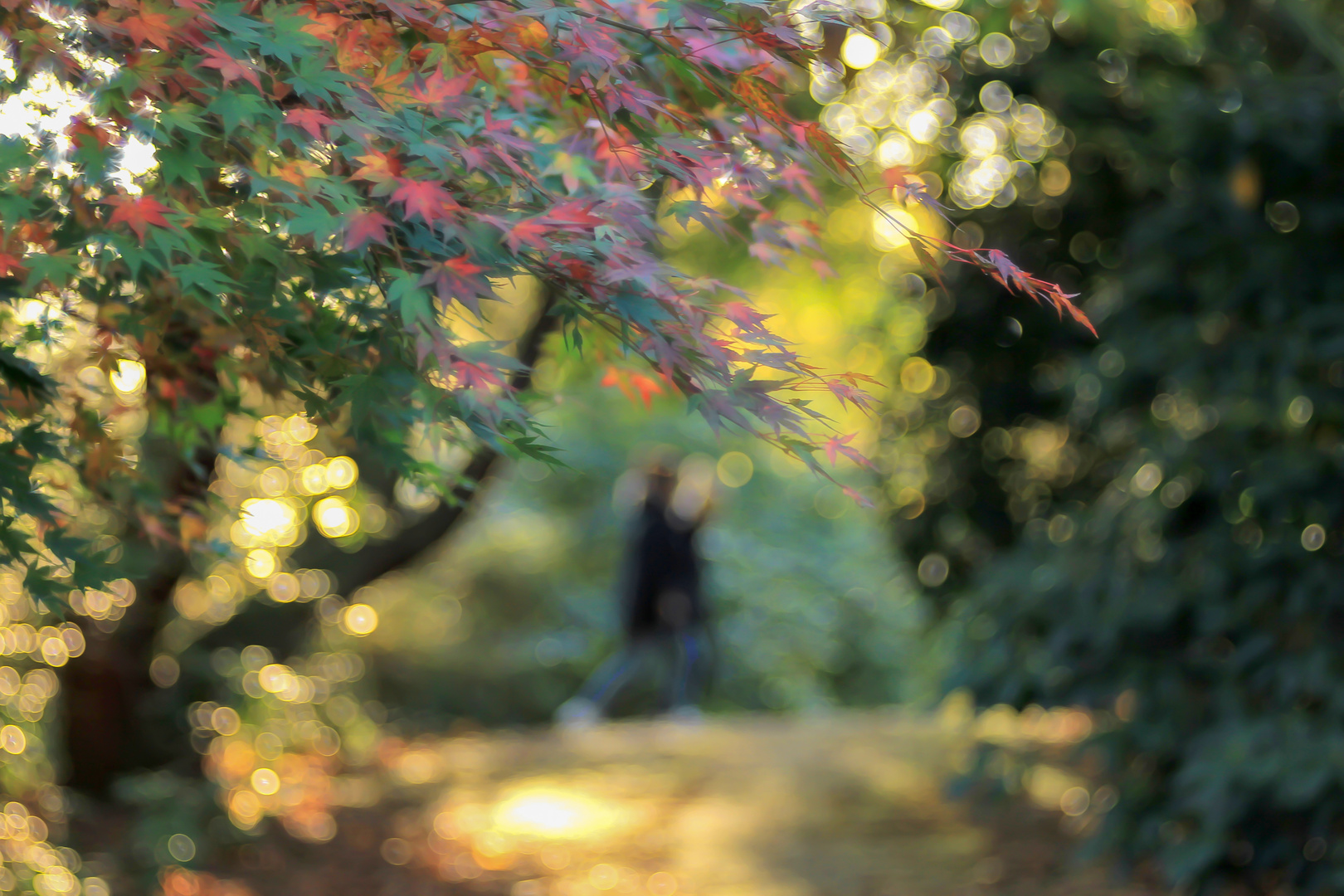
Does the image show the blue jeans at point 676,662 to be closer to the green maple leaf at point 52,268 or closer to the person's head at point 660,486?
the person's head at point 660,486

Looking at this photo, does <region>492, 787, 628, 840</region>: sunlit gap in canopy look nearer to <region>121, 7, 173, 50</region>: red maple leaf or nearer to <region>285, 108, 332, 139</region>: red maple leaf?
<region>285, 108, 332, 139</region>: red maple leaf

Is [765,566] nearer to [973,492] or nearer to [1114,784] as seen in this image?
[973,492]

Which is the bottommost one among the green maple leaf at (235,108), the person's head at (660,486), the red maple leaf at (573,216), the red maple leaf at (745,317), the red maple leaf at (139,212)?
the person's head at (660,486)

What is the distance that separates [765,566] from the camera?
37.2ft

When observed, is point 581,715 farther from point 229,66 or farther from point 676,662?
point 229,66

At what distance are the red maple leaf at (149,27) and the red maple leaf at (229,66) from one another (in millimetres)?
60

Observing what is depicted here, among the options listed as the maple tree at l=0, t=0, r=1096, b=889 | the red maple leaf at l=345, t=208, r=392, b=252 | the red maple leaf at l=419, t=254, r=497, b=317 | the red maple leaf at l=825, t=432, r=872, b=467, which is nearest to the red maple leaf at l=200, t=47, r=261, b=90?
the maple tree at l=0, t=0, r=1096, b=889

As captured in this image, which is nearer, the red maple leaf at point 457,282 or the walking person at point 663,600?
the red maple leaf at point 457,282

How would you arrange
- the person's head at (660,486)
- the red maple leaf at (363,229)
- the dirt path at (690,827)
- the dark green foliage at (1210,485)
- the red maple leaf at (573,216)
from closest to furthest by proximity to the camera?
the red maple leaf at (363,229) < the red maple leaf at (573,216) < the dark green foliage at (1210,485) < the dirt path at (690,827) < the person's head at (660,486)

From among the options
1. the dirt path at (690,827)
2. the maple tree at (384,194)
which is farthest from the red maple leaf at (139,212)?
the dirt path at (690,827)

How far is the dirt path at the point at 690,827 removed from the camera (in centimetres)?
516

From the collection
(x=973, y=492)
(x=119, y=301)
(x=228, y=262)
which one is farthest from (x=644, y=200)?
(x=973, y=492)

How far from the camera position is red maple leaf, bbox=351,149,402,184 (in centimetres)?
175

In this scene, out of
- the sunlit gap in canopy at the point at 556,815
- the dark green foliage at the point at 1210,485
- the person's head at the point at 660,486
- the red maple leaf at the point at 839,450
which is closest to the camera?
the red maple leaf at the point at 839,450
